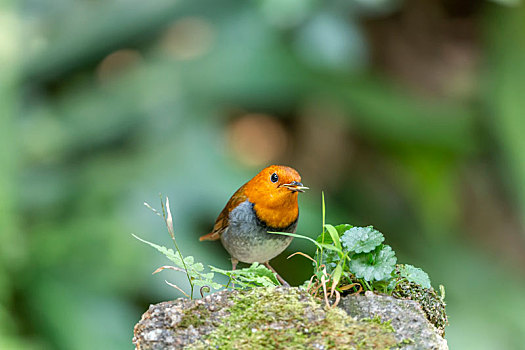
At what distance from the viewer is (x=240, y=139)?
5426 millimetres

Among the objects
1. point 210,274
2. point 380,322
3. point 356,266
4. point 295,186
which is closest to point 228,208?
point 295,186

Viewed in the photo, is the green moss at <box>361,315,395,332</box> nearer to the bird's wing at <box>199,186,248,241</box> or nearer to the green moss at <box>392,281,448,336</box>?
the green moss at <box>392,281,448,336</box>

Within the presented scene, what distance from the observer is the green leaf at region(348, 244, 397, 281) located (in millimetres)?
1357

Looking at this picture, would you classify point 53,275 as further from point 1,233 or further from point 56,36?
point 56,36

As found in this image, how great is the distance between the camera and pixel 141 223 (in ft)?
12.7

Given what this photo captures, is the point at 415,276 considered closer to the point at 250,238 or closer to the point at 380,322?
the point at 380,322

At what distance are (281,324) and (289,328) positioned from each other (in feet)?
0.07

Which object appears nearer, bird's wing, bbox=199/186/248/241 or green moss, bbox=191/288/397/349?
→ green moss, bbox=191/288/397/349

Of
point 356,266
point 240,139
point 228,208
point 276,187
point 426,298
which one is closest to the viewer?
point 356,266

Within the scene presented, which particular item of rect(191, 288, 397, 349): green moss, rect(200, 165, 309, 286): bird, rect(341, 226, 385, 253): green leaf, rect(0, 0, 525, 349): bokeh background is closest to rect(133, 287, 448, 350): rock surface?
rect(191, 288, 397, 349): green moss

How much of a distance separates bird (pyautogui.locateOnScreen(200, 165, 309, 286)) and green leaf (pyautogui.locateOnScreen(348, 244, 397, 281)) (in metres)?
0.27

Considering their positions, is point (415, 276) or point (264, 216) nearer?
point (415, 276)

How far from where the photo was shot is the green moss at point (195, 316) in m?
1.30

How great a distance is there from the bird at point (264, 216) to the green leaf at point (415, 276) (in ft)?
1.05
